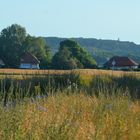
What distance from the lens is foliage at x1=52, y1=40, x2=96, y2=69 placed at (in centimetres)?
9512

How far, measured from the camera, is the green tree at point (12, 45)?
10609cm

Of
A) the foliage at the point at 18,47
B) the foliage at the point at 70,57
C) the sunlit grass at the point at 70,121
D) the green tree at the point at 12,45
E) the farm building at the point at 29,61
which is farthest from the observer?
the farm building at the point at 29,61

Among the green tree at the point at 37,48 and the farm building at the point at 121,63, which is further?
the farm building at the point at 121,63

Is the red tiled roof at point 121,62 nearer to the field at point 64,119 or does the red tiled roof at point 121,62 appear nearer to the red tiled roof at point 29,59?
the red tiled roof at point 29,59

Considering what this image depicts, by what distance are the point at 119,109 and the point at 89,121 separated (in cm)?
112

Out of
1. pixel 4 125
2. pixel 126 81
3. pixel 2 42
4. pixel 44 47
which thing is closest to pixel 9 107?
pixel 4 125

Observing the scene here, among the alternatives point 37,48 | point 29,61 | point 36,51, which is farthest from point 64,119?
point 36,51

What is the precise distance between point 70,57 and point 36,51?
17832 millimetres

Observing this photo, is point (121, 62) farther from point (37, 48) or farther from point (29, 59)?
point (29, 59)

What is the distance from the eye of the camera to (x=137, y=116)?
10.2 meters

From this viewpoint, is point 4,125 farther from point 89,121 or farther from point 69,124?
point 89,121

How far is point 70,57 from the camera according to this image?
99.8m

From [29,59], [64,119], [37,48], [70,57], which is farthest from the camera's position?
[37,48]

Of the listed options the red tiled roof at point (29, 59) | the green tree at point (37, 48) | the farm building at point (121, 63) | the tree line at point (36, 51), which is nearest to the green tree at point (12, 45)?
the tree line at point (36, 51)
